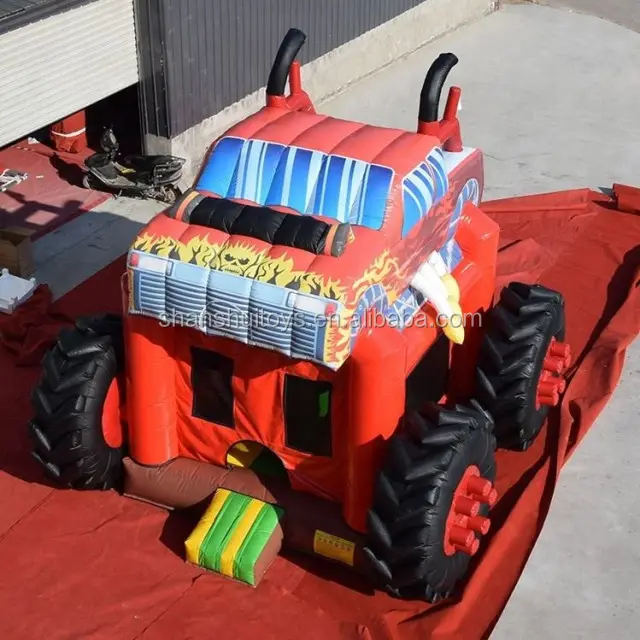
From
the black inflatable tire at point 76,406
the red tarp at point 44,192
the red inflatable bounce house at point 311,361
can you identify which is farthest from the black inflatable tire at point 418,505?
the red tarp at point 44,192

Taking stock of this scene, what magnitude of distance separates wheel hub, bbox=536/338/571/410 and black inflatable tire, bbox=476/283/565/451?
0.09 metres

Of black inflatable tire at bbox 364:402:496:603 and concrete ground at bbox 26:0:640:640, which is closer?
black inflatable tire at bbox 364:402:496:603

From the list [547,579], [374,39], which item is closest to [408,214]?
[547,579]

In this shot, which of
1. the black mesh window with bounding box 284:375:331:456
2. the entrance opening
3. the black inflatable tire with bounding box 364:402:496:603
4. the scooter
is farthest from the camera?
the scooter

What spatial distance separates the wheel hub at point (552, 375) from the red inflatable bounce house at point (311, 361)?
21 mm

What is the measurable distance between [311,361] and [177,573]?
A: 172 cm

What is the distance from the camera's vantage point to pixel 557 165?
37.5ft

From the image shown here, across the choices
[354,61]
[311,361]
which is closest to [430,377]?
[311,361]

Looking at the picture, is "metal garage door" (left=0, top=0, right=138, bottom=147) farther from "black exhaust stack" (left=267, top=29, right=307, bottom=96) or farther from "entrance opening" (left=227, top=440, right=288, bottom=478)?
"entrance opening" (left=227, top=440, right=288, bottom=478)

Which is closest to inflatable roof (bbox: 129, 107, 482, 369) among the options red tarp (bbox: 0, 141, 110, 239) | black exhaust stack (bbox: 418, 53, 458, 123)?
black exhaust stack (bbox: 418, 53, 458, 123)

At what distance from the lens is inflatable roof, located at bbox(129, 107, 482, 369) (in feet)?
17.6

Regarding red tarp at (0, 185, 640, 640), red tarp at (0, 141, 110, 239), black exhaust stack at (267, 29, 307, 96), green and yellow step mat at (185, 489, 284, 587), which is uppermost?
black exhaust stack at (267, 29, 307, 96)

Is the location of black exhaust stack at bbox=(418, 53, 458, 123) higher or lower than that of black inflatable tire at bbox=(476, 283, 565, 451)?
higher

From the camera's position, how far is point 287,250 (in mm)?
5516
